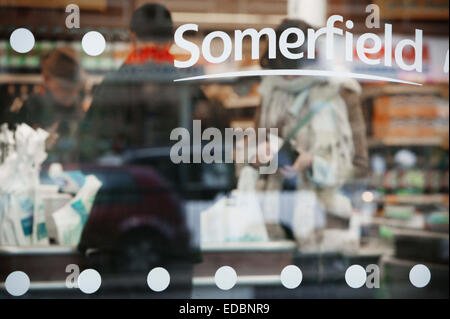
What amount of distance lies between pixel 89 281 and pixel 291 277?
109 cm

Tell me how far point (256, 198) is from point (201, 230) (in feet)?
1.14

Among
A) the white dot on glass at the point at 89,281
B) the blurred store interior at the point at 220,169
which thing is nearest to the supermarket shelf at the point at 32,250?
the blurred store interior at the point at 220,169

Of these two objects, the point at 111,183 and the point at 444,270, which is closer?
the point at 111,183

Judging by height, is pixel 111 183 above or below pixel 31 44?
below

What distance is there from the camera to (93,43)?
9.81ft

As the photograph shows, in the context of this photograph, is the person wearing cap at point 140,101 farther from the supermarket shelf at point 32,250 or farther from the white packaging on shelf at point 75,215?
the supermarket shelf at point 32,250

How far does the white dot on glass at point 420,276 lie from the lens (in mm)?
3164

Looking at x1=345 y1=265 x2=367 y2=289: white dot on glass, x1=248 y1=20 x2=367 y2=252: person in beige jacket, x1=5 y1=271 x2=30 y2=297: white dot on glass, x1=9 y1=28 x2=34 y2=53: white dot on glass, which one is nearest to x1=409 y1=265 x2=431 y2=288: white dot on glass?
x1=345 y1=265 x2=367 y2=289: white dot on glass

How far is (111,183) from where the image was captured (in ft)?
9.97

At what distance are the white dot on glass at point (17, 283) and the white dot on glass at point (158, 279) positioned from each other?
25.7 inches

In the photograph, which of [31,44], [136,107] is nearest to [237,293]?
[136,107]
